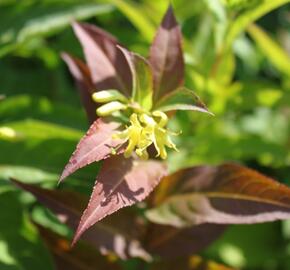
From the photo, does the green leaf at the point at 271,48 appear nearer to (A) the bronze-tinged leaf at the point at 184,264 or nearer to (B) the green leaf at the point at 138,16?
(B) the green leaf at the point at 138,16

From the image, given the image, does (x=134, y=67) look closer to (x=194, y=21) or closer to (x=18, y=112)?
(x=18, y=112)

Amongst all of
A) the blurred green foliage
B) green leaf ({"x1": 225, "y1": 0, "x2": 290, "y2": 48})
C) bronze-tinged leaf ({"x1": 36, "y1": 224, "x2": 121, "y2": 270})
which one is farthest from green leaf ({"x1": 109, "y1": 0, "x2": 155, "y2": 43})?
bronze-tinged leaf ({"x1": 36, "y1": 224, "x2": 121, "y2": 270})

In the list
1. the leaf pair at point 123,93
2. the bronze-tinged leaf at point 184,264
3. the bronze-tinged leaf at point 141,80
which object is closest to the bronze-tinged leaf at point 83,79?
the leaf pair at point 123,93

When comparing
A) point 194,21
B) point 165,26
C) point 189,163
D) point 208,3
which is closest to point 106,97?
point 165,26

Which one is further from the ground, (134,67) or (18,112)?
(134,67)

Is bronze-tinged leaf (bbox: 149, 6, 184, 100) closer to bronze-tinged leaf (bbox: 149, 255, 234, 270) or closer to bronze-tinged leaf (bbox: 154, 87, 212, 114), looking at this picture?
bronze-tinged leaf (bbox: 154, 87, 212, 114)

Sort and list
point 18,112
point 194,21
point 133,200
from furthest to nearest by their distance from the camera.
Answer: point 194,21 → point 18,112 → point 133,200
